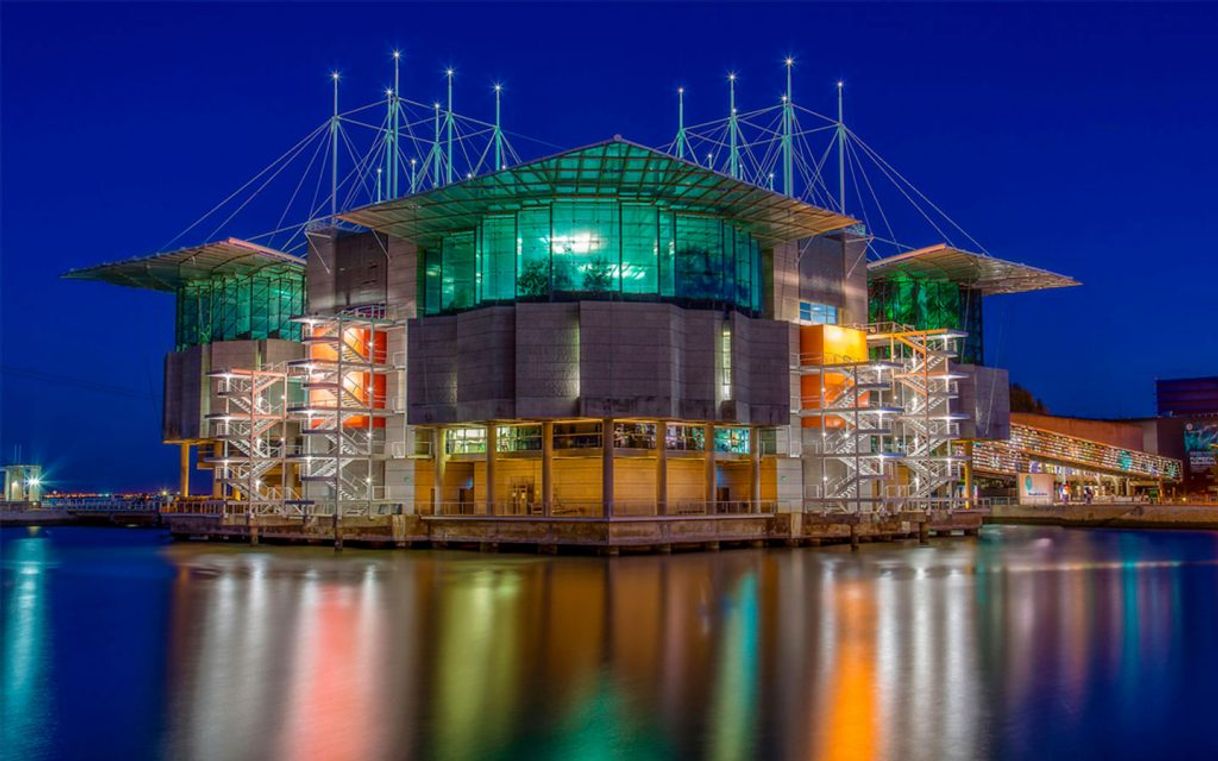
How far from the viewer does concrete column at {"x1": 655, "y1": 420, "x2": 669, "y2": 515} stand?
6056 cm

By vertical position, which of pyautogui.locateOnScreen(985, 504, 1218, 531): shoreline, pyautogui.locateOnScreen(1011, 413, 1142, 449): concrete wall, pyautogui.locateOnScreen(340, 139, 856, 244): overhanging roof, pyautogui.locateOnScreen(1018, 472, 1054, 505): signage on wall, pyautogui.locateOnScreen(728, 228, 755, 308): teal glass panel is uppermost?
pyautogui.locateOnScreen(340, 139, 856, 244): overhanging roof

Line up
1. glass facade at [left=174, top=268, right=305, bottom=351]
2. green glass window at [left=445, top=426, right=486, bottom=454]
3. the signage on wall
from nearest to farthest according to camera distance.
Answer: green glass window at [left=445, top=426, right=486, bottom=454] → glass facade at [left=174, top=268, right=305, bottom=351] → the signage on wall

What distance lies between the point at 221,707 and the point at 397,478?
51633 mm

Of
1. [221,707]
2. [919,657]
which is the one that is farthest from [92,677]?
[919,657]

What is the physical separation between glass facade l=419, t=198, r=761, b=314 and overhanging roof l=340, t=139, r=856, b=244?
0.81m

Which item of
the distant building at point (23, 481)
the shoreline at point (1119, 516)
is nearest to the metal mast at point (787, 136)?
the shoreline at point (1119, 516)

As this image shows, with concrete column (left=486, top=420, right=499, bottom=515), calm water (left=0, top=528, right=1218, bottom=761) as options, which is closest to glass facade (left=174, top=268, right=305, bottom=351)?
concrete column (left=486, top=420, right=499, bottom=515)

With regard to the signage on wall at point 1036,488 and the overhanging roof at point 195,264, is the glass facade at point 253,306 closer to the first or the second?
the overhanging roof at point 195,264

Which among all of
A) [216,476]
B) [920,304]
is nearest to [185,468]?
[216,476]

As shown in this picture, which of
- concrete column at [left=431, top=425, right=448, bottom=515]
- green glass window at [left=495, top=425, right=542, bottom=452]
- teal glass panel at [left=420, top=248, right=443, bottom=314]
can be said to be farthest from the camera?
teal glass panel at [left=420, top=248, right=443, bottom=314]

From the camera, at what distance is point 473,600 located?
111 feet

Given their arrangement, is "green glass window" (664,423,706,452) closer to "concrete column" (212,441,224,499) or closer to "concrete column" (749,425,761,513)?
"concrete column" (749,425,761,513)

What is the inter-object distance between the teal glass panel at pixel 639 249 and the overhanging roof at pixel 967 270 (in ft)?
88.9

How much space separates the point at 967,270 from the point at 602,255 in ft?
125
